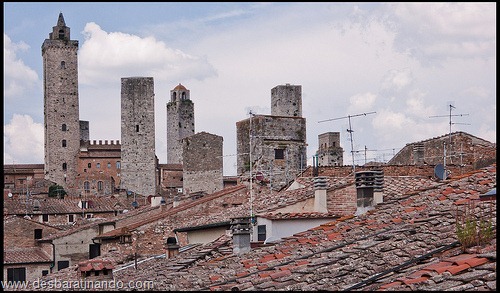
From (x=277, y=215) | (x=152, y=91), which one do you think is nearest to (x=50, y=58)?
(x=152, y=91)

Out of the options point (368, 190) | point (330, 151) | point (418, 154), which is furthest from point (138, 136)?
point (368, 190)

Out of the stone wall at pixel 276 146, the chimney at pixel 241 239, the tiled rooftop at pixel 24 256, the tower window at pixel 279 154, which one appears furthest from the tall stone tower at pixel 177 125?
the chimney at pixel 241 239

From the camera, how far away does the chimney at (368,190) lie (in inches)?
606

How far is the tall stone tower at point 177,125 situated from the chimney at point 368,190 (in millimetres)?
80733

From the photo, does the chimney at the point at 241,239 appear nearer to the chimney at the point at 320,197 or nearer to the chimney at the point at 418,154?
the chimney at the point at 320,197

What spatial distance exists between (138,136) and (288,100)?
29797 mm

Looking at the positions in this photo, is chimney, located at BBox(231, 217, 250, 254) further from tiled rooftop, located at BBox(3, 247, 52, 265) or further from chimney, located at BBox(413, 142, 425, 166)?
tiled rooftop, located at BBox(3, 247, 52, 265)

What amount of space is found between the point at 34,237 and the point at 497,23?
101 feet

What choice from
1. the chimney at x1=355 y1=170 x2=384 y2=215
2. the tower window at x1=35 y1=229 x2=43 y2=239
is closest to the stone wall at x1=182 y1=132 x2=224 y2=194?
the tower window at x1=35 y1=229 x2=43 y2=239

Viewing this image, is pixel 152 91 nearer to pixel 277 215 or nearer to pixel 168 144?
pixel 168 144

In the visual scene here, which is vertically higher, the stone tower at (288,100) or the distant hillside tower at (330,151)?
the stone tower at (288,100)

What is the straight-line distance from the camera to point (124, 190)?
270ft

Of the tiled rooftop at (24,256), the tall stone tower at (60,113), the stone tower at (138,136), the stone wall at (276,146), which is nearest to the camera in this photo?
the stone wall at (276,146)

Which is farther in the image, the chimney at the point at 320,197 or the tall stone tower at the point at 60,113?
the tall stone tower at the point at 60,113
